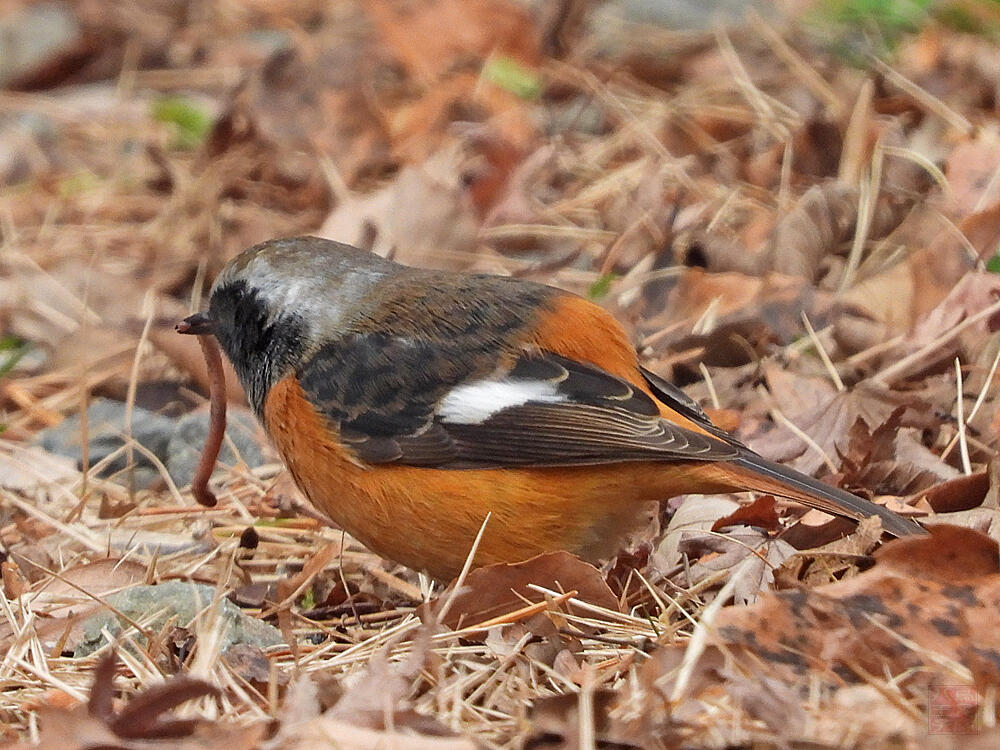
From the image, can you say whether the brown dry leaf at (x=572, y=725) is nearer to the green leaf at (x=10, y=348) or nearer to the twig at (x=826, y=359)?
the twig at (x=826, y=359)

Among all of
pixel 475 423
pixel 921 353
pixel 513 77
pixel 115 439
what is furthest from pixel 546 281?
pixel 513 77

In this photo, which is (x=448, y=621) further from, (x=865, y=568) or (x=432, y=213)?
(x=432, y=213)

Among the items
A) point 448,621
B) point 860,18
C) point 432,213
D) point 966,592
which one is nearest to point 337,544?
point 448,621

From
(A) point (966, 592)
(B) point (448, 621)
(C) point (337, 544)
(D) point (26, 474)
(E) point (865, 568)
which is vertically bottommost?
(D) point (26, 474)

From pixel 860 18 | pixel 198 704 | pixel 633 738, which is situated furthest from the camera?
pixel 860 18

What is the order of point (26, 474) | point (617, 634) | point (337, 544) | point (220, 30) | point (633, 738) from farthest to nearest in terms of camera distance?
point (220, 30)
point (26, 474)
point (337, 544)
point (617, 634)
point (633, 738)

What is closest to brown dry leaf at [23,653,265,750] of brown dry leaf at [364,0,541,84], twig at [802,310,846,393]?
twig at [802,310,846,393]

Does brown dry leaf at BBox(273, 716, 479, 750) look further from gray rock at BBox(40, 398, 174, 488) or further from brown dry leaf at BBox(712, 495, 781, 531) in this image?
gray rock at BBox(40, 398, 174, 488)
